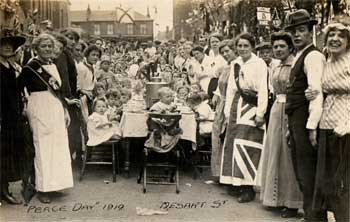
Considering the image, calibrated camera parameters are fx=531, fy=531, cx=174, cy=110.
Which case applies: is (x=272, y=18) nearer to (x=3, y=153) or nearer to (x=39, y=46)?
(x=39, y=46)

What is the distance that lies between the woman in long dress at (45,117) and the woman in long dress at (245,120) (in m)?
1.54

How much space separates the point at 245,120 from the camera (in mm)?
4855

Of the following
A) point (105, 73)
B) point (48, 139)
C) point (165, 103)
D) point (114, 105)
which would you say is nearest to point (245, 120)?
point (165, 103)

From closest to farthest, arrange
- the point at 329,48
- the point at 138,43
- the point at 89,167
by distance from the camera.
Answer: the point at 329,48, the point at 89,167, the point at 138,43

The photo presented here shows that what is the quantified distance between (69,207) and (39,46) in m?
1.38

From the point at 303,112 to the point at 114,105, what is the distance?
2.76 meters

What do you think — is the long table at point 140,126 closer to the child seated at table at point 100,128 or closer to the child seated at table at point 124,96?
the child seated at table at point 100,128

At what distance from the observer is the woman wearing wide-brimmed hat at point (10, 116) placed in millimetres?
4359

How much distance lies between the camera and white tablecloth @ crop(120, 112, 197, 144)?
568 cm

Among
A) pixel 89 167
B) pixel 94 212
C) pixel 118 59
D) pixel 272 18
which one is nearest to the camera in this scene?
pixel 94 212

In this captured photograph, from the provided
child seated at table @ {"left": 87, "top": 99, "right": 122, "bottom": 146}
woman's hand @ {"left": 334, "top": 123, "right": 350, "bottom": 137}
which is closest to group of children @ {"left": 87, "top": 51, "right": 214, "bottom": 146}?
child seated at table @ {"left": 87, "top": 99, "right": 122, "bottom": 146}

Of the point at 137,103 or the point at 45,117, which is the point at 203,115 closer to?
the point at 137,103

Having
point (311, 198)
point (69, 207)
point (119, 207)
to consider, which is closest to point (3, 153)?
point (69, 207)

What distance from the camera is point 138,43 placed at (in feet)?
21.7
